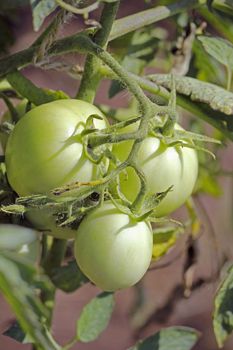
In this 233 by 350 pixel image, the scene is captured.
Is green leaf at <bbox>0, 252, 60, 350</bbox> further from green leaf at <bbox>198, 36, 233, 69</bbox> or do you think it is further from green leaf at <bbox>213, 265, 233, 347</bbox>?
green leaf at <bbox>198, 36, 233, 69</bbox>

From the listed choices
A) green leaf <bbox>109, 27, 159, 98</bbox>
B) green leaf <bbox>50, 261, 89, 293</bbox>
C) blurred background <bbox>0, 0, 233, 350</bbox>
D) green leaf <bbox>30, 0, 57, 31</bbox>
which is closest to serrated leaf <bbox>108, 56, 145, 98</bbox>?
green leaf <bbox>109, 27, 159, 98</bbox>

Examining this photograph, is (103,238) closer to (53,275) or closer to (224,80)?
(53,275)

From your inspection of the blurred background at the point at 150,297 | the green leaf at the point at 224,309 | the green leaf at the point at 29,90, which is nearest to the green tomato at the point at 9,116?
the green leaf at the point at 29,90

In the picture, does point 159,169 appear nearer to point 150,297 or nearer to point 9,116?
point 9,116

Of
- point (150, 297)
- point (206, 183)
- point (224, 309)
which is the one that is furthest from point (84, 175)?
point (150, 297)

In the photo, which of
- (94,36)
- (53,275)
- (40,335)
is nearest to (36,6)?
(94,36)
